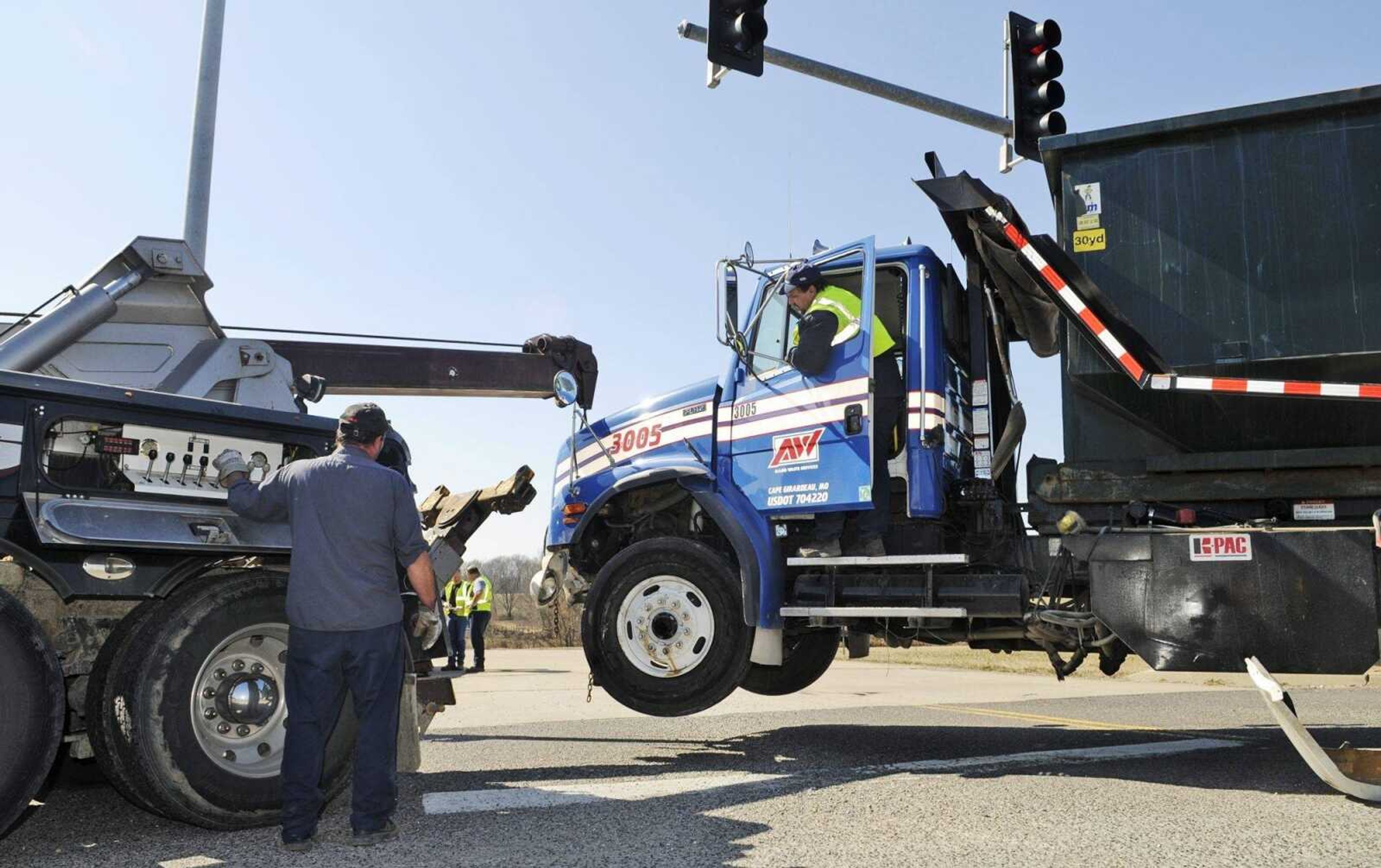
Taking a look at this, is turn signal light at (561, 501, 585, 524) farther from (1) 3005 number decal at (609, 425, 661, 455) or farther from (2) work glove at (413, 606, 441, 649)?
(2) work glove at (413, 606, 441, 649)

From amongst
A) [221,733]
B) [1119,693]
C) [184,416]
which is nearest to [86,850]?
[221,733]

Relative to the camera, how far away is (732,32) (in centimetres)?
846

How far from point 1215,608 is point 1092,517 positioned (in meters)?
0.83

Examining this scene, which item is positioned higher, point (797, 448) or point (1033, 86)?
point (1033, 86)

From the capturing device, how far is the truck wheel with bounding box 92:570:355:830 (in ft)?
12.8

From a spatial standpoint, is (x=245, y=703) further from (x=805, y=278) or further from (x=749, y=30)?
(x=749, y=30)

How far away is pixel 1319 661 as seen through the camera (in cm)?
506

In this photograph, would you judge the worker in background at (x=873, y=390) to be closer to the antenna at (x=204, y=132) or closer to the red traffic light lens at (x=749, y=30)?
the red traffic light lens at (x=749, y=30)

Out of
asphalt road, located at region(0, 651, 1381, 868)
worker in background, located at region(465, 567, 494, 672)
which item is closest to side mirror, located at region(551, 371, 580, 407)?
asphalt road, located at region(0, 651, 1381, 868)

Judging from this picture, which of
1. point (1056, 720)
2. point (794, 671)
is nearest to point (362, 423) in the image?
point (794, 671)

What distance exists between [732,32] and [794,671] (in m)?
4.83

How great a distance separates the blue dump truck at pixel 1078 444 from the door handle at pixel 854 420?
12 millimetres

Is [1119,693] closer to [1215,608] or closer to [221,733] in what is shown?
[1215,608]

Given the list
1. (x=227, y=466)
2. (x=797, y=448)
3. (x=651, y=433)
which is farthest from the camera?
(x=651, y=433)
